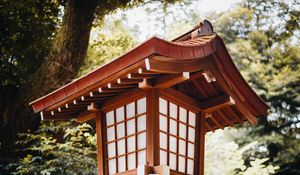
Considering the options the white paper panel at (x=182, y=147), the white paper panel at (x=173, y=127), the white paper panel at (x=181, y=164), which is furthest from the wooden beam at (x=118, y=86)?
the white paper panel at (x=181, y=164)

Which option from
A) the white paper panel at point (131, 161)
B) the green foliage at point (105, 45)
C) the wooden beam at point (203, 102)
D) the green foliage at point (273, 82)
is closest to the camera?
the white paper panel at point (131, 161)

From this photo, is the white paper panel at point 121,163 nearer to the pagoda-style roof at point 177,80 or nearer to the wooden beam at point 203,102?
the pagoda-style roof at point 177,80

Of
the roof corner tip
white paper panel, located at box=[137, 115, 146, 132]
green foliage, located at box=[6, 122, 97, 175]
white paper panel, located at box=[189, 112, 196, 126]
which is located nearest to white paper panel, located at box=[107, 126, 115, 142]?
white paper panel, located at box=[137, 115, 146, 132]

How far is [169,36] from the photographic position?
14.8 metres

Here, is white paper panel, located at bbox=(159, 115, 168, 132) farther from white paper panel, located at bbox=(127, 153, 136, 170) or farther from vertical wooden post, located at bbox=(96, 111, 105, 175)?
vertical wooden post, located at bbox=(96, 111, 105, 175)

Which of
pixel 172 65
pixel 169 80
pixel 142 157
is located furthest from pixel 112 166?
pixel 172 65

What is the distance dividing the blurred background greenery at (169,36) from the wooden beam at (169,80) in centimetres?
314

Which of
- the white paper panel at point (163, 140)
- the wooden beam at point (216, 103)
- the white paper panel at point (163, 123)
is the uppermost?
the wooden beam at point (216, 103)

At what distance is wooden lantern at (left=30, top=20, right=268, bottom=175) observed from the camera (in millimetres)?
3381

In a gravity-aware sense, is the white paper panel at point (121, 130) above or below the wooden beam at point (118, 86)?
below

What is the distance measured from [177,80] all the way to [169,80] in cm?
7

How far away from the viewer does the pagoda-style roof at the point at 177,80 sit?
317 cm

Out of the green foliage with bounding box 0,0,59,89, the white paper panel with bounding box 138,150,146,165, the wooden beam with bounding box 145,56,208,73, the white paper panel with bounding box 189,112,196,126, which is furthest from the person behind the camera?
the green foliage with bounding box 0,0,59,89

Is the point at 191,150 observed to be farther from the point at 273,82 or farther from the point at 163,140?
the point at 273,82
